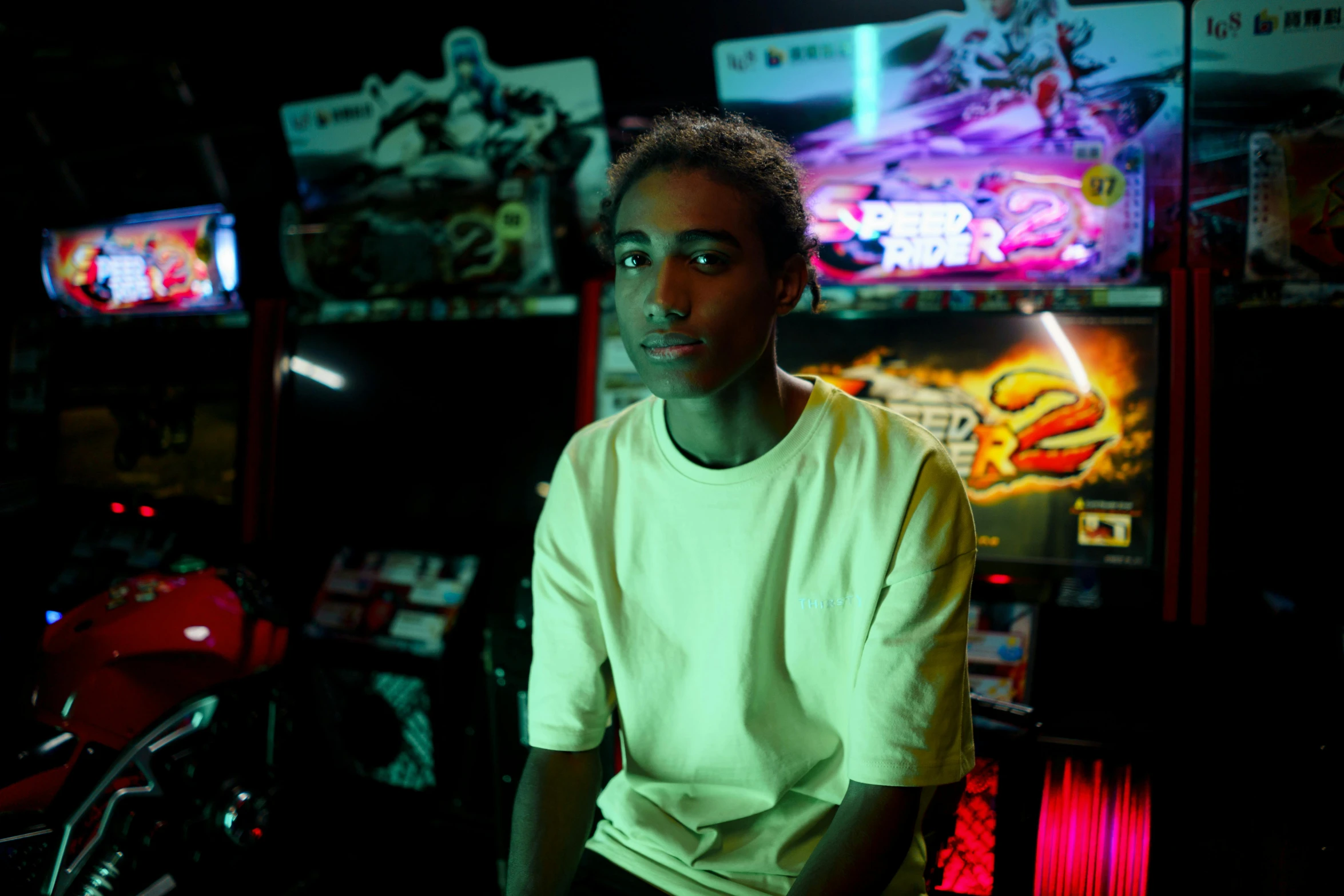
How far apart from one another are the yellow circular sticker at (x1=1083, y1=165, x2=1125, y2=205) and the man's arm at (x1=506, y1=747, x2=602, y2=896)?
1804mm

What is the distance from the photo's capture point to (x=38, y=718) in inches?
81.7

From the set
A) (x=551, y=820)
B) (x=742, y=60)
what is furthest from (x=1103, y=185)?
(x=551, y=820)

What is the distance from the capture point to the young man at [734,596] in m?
1.13

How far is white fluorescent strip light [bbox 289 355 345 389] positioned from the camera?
9.70 feet

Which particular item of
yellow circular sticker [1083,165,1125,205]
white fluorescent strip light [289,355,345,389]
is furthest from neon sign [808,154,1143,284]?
white fluorescent strip light [289,355,345,389]

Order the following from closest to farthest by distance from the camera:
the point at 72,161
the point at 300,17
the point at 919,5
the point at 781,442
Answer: the point at 781,442 < the point at 919,5 < the point at 300,17 < the point at 72,161

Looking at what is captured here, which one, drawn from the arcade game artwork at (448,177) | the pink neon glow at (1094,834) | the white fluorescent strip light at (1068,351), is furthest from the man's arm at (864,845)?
the arcade game artwork at (448,177)

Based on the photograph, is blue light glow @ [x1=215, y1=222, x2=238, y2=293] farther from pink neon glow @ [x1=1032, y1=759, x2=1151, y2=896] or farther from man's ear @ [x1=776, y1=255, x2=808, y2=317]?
pink neon glow @ [x1=1032, y1=759, x2=1151, y2=896]

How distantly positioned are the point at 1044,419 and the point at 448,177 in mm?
2093

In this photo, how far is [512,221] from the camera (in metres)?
2.61

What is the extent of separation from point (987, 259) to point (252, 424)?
8.27ft

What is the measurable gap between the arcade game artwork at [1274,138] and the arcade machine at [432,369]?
1720 mm

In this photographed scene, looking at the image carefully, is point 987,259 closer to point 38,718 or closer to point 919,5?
point 919,5

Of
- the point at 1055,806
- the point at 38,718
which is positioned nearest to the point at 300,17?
the point at 38,718
